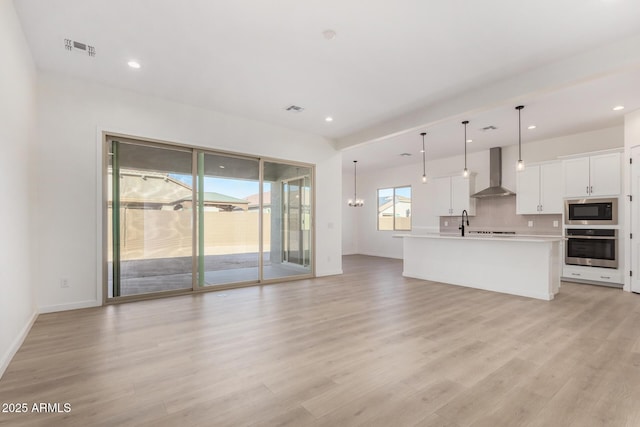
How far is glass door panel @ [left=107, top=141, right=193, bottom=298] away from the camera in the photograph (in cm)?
446

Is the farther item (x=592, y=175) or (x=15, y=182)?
(x=592, y=175)

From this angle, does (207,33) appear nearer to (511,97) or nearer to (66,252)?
(66,252)

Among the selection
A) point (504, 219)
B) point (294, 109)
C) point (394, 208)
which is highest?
point (294, 109)

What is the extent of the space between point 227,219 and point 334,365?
12.0 ft

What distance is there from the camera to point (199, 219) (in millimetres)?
5180

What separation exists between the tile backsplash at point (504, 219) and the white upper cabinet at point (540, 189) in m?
0.33

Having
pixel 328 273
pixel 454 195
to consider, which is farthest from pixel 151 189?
pixel 454 195

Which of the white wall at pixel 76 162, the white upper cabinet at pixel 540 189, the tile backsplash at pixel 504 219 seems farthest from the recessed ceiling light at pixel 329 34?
the tile backsplash at pixel 504 219

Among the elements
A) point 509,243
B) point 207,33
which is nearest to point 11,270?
point 207,33

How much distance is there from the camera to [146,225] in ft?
15.5

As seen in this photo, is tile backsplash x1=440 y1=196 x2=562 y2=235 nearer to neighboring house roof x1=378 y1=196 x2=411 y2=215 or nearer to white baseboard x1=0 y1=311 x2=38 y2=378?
neighboring house roof x1=378 y1=196 x2=411 y2=215

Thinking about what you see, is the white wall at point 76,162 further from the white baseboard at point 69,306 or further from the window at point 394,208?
the window at point 394,208

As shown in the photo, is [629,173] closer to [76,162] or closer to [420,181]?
[420,181]

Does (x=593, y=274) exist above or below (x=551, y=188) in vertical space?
below
